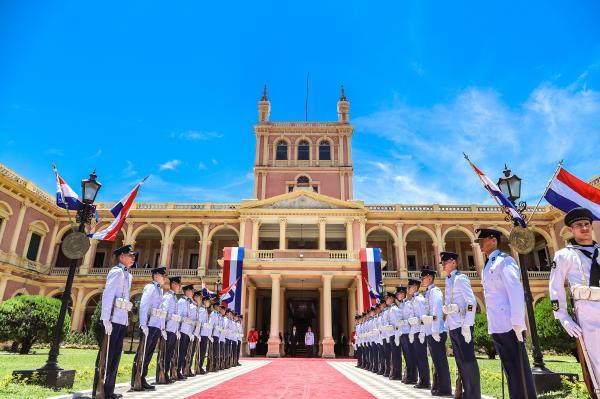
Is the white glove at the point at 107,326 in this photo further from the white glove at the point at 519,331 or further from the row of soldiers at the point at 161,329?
the white glove at the point at 519,331

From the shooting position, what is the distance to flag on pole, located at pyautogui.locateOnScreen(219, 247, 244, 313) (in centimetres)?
2185

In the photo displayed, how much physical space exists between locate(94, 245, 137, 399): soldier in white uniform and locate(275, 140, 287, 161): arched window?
97.7 feet

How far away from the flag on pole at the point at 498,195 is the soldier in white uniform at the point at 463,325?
10.8ft

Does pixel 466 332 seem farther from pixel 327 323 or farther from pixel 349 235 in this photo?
pixel 349 235

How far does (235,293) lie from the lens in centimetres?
2211

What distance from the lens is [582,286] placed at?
358 centimetres

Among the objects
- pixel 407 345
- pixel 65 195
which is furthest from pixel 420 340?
pixel 65 195

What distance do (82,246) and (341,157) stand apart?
93.7 feet

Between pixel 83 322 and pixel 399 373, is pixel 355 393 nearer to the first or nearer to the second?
pixel 399 373

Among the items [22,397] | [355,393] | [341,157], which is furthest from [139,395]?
[341,157]

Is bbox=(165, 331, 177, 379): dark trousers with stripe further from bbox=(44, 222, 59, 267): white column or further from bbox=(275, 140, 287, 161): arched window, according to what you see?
bbox=(275, 140, 287, 161): arched window

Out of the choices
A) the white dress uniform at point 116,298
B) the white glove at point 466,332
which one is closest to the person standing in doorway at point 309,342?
the white dress uniform at point 116,298

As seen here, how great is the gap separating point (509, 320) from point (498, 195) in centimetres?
452

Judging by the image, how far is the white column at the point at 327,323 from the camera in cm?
2152
